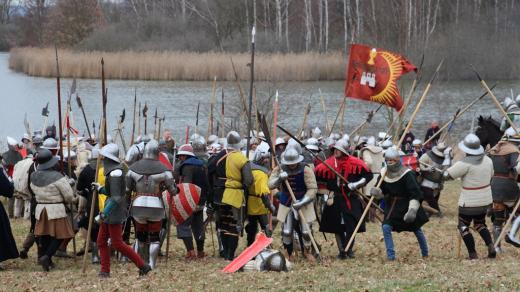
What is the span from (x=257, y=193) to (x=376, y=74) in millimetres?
4849

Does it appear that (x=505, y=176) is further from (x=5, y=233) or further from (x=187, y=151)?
(x=5, y=233)

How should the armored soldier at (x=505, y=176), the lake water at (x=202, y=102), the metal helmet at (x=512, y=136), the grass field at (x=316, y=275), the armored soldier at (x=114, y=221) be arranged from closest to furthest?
the grass field at (x=316, y=275)
the armored soldier at (x=114, y=221)
the armored soldier at (x=505, y=176)
the metal helmet at (x=512, y=136)
the lake water at (x=202, y=102)

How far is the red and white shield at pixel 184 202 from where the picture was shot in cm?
1297

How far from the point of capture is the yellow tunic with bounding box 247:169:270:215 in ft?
42.4

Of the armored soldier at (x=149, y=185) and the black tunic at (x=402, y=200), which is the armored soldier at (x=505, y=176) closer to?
the black tunic at (x=402, y=200)

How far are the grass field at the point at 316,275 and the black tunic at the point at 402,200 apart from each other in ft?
1.48

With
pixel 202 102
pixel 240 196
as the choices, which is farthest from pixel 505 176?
pixel 202 102

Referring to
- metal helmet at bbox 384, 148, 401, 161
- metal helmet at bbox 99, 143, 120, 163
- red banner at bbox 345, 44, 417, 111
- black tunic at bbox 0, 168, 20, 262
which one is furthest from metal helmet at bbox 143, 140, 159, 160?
red banner at bbox 345, 44, 417, 111

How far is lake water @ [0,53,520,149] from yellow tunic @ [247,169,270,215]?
570 inches

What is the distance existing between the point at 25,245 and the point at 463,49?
3591 cm

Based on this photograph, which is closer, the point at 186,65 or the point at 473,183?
the point at 473,183

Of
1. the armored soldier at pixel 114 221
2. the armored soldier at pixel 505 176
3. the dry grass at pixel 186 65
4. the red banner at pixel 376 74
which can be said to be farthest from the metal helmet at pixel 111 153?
the dry grass at pixel 186 65

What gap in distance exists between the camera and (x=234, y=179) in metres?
12.7

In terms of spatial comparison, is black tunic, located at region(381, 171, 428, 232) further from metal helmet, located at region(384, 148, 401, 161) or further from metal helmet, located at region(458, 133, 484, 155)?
metal helmet, located at region(458, 133, 484, 155)
